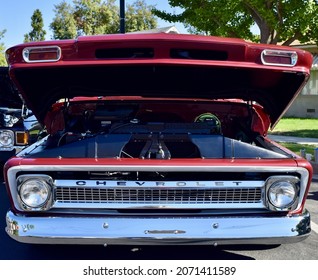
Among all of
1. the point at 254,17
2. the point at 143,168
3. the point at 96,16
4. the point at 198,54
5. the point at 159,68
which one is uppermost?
the point at 96,16

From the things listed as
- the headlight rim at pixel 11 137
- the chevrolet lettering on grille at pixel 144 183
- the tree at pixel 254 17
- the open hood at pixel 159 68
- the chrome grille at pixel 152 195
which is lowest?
the headlight rim at pixel 11 137

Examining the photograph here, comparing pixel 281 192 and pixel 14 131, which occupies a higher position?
pixel 281 192

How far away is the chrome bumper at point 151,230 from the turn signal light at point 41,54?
112cm

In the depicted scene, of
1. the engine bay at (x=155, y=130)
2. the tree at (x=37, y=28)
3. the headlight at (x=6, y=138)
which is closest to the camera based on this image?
the engine bay at (x=155, y=130)

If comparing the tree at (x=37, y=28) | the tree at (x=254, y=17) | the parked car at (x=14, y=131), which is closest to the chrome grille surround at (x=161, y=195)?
the parked car at (x=14, y=131)

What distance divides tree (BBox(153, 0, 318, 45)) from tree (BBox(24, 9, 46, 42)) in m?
36.5

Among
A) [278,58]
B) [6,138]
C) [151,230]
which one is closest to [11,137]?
[6,138]

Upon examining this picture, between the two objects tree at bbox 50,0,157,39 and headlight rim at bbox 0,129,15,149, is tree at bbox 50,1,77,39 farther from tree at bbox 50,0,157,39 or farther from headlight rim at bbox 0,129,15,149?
headlight rim at bbox 0,129,15,149

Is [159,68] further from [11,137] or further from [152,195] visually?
[11,137]

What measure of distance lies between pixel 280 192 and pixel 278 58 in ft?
3.20

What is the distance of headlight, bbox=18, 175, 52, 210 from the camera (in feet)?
9.48

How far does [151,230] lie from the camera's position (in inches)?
110

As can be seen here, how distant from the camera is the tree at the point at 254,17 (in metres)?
10.8

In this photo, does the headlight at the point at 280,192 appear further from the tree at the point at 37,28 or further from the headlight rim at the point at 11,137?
the tree at the point at 37,28
